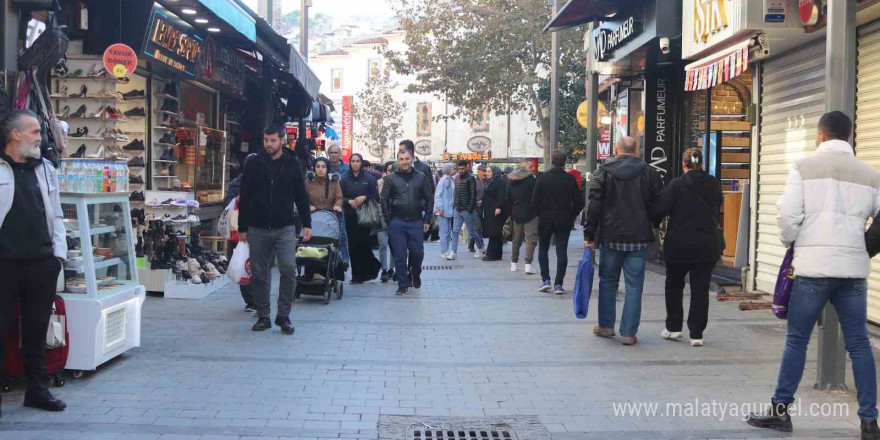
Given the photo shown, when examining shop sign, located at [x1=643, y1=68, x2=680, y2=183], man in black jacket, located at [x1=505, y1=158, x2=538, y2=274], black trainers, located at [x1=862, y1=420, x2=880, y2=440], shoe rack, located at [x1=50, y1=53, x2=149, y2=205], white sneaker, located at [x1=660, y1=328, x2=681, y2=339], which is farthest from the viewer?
shop sign, located at [x1=643, y1=68, x2=680, y2=183]

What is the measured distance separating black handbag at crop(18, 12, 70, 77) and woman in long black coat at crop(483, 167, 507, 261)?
32.2 ft

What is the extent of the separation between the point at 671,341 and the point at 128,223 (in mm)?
4946

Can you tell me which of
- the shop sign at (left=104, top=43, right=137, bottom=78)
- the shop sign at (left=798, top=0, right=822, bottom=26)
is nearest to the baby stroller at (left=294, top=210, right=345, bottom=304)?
the shop sign at (left=104, top=43, right=137, bottom=78)

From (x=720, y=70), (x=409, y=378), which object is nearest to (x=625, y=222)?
(x=409, y=378)

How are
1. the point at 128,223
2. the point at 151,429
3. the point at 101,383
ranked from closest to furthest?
the point at 151,429 → the point at 101,383 → the point at 128,223

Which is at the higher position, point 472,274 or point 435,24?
point 435,24

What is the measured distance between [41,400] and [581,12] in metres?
11.6

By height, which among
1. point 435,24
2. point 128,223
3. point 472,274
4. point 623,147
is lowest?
point 472,274

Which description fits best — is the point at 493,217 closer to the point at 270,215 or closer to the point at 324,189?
the point at 324,189

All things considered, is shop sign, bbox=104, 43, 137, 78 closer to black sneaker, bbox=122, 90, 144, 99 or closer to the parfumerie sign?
black sneaker, bbox=122, 90, 144, 99

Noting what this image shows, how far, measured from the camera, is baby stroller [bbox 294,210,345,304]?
1066 centimetres

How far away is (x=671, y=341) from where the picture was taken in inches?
329

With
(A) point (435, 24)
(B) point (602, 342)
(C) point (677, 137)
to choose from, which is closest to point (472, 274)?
(C) point (677, 137)

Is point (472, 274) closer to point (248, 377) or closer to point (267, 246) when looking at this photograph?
point (267, 246)
